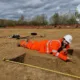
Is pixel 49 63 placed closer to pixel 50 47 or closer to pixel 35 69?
pixel 50 47

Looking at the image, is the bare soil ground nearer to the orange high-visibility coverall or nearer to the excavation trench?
the excavation trench

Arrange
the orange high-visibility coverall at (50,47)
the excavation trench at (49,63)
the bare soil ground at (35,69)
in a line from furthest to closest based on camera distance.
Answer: the orange high-visibility coverall at (50,47)
the excavation trench at (49,63)
the bare soil ground at (35,69)

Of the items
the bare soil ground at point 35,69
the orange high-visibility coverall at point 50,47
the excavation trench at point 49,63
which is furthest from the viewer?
the orange high-visibility coverall at point 50,47

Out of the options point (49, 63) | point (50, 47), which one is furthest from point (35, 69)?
point (50, 47)

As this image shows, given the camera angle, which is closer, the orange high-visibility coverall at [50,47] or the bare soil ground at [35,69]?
the bare soil ground at [35,69]

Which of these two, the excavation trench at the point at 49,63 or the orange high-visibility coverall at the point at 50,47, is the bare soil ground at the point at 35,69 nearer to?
the excavation trench at the point at 49,63

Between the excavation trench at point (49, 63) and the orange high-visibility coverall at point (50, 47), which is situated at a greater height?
the orange high-visibility coverall at point (50, 47)

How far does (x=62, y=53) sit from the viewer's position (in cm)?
986

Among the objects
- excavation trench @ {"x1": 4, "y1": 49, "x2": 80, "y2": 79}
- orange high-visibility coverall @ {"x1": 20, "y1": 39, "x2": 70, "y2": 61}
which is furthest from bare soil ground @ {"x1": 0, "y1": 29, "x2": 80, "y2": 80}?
orange high-visibility coverall @ {"x1": 20, "y1": 39, "x2": 70, "y2": 61}

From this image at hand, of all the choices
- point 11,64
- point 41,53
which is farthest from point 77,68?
point 11,64

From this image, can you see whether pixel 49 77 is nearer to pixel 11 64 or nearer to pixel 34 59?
pixel 11 64

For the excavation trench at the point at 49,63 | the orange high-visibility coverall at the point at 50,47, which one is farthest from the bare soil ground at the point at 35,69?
the orange high-visibility coverall at the point at 50,47

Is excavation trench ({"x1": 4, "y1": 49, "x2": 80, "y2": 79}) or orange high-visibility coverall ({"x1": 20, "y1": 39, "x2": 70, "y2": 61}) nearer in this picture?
excavation trench ({"x1": 4, "y1": 49, "x2": 80, "y2": 79})

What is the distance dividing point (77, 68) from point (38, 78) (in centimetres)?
283
